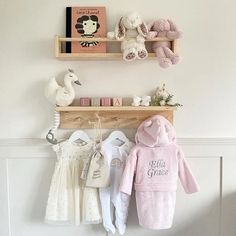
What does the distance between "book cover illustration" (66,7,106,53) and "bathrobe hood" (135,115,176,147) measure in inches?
17.0

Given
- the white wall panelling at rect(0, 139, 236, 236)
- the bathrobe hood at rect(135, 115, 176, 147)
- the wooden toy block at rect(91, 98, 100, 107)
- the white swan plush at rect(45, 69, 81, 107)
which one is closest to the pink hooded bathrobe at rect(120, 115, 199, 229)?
the bathrobe hood at rect(135, 115, 176, 147)

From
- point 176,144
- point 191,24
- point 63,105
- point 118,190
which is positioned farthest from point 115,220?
point 191,24

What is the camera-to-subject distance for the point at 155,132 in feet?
5.19

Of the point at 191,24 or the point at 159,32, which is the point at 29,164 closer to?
the point at 159,32

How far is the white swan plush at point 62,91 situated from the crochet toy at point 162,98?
40 centimetres

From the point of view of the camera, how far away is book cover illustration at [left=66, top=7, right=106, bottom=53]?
1630mm

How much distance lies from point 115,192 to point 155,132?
1.23 ft

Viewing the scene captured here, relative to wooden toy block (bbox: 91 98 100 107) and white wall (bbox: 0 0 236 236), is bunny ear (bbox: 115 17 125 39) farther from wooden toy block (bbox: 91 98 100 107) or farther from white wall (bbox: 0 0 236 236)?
wooden toy block (bbox: 91 98 100 107)

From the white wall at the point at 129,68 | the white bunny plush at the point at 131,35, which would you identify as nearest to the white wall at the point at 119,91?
the white wall at the point at 129,68

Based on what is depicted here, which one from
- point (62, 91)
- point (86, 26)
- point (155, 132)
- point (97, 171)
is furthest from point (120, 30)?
point (97, 171)

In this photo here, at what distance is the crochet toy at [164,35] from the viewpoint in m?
1.57

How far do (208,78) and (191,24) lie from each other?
0.30 m

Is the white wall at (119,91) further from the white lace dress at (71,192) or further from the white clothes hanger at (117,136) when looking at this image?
the white clothes hanger at (117,136)

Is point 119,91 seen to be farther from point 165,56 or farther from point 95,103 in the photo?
point 165,56
